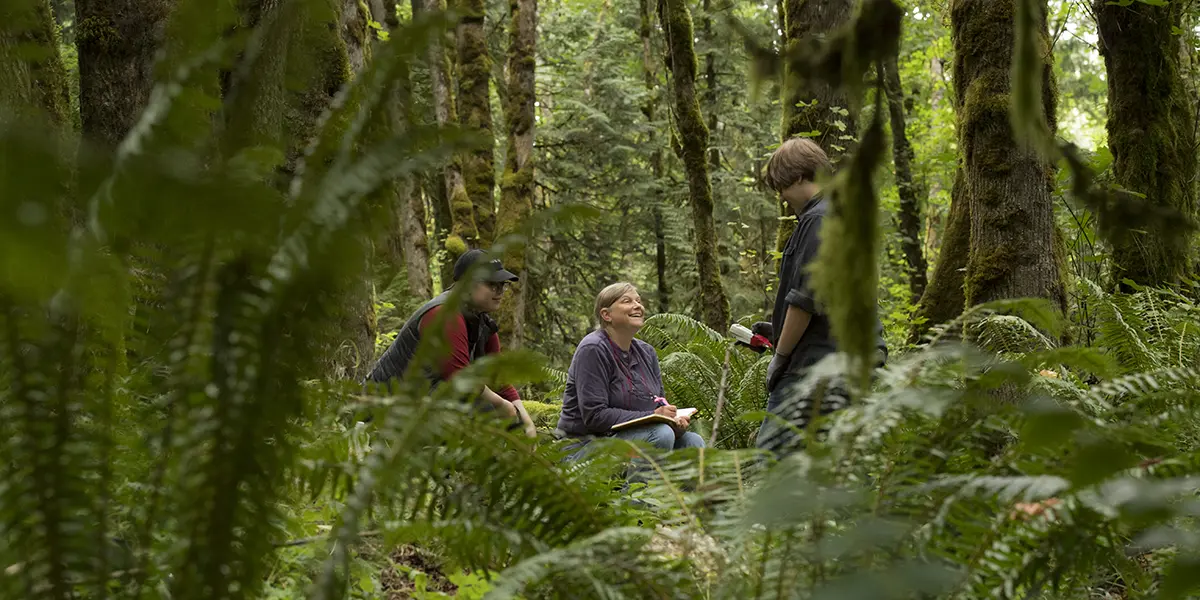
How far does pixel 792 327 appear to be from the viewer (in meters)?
3.44

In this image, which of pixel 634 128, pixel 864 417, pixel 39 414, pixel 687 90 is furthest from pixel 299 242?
pixel 634 128

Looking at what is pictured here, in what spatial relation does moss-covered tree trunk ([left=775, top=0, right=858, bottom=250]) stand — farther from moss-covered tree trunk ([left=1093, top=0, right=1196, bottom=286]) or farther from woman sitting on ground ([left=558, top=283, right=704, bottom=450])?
woman sitting on ground ([left=558, top=283, right=704, bottom=450])

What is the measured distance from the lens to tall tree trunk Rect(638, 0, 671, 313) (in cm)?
1497

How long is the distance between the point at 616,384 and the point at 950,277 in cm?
Result: 259

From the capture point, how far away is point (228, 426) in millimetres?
1125

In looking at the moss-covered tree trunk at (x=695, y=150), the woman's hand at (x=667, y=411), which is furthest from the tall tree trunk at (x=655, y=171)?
the woman's hand at (x=667, y=411)

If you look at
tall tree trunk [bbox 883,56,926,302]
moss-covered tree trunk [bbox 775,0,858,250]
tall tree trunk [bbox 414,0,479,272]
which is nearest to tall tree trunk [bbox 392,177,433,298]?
tall tree trunk [bbox 414,0,479,272]

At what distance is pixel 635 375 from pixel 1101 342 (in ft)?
8.20

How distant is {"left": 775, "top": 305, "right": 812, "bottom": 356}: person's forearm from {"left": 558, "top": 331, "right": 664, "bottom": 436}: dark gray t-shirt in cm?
157

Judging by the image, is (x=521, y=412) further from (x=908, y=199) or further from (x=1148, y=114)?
(x=908, y=199)

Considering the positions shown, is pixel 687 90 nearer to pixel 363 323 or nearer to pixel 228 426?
pixel 363 323

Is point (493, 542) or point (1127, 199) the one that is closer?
point (1127, 199)

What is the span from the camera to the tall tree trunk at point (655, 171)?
49.1ft

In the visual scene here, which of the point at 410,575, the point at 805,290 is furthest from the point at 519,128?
the point at 410,575
